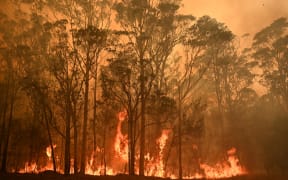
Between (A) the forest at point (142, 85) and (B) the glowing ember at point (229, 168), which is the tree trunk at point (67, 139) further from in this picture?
(B) the glowing ember at point (229, 168)

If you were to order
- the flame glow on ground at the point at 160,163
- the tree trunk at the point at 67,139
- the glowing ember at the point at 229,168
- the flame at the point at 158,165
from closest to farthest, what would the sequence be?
the tree trunk at the point at 67,139 < the flame at the point at 158,165 < the flame glow on ground at the point at 160,163 < the glowing ember at the point at 229,168

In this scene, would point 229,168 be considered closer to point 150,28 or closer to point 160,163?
point 160,163

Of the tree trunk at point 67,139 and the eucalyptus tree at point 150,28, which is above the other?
the eucalyptus tree at point 150,28

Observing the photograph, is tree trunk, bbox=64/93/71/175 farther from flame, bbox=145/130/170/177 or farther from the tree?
A: the tree

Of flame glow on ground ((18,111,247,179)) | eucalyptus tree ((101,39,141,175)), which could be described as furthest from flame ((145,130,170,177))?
eucalyptus tree ((101,39,141,175))

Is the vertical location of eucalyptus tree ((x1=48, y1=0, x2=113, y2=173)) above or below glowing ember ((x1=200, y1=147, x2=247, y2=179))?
above

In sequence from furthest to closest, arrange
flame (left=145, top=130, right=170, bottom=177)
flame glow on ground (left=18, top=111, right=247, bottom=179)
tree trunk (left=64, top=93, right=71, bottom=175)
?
flame glow on ground (left=18, top=111, right=247, bottom=179)
flame (left=145, top=130, right=170, bottom=177)
tree trunk (left=64, top=93, right=71, bottom=175)

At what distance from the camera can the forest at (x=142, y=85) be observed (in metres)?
22.2

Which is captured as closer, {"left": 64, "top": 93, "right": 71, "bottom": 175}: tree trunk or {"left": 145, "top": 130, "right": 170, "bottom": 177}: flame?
{"left": 64, "top": 93, "right": 71, "bottom": 175}: tree trunk

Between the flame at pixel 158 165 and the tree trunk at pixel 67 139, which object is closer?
the tree trunk at pixel 67 139

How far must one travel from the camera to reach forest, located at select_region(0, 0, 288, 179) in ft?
72.9

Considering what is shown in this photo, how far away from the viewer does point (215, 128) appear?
41.1 m

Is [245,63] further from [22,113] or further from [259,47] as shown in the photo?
[22,113]

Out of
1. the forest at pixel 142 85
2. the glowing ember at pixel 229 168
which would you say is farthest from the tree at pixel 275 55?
the glowing ember at pixel 229 168
